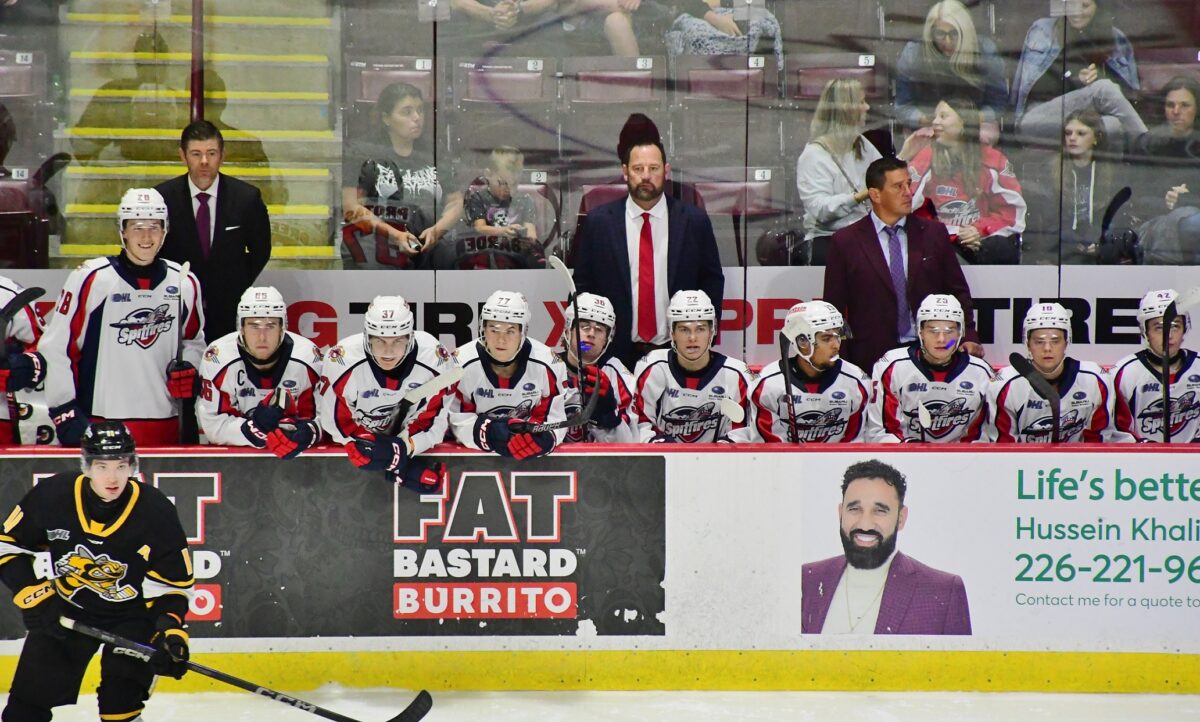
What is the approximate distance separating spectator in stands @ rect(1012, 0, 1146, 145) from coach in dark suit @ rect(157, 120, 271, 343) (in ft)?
11.2

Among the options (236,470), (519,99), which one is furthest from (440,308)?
(236,470)

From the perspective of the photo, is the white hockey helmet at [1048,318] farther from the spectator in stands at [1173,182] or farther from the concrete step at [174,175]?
the concrete step at [174,175]

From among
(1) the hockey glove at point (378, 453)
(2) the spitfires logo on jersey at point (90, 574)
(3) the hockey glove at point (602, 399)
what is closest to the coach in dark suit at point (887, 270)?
(3) the hockey glove at point (602, 399)

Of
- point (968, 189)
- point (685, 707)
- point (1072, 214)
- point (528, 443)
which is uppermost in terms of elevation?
point (968, 189)

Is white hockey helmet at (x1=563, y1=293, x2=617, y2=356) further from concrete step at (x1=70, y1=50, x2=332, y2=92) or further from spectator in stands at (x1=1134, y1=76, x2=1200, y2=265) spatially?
spectator in stands at (x1=1134, y1=76, x2=1200, y2=265)

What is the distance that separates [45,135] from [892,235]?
145 inches

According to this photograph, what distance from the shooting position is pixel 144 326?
514 centimetres

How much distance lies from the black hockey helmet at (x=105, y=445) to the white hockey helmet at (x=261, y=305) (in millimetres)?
1189

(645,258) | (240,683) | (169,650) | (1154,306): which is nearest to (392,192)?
(645,258)

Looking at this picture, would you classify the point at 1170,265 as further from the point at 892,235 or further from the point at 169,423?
the point at 169,423

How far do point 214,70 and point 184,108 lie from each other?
8.5 inches

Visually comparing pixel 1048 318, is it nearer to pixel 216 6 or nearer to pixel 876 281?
pixel 876 281

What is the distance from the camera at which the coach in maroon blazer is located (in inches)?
184

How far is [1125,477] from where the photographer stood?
466 centimetres
